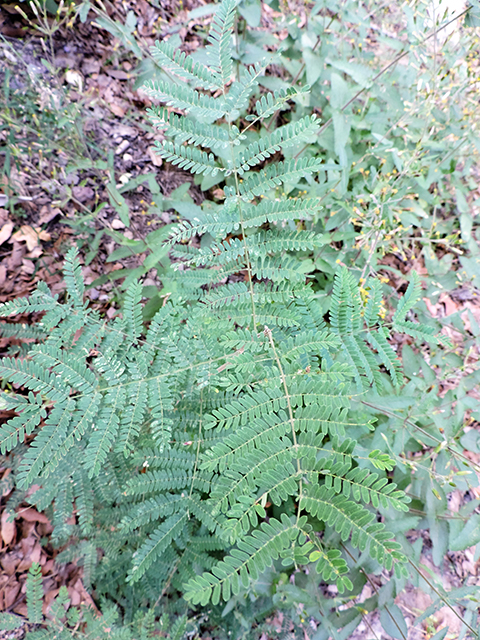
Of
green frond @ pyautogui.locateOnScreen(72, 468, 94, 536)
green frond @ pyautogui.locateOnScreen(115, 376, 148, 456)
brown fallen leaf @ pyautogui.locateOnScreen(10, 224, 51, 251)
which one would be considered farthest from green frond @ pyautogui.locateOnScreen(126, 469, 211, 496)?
brown fallen leaf @ pyautogui.locateOnScreen(10, 224, 51, 251)

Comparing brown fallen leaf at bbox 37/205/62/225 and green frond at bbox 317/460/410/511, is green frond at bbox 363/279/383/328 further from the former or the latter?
brown fallen leaf at bbox 37/205/62/225

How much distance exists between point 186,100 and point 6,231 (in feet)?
7.80

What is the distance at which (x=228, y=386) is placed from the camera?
1.41m

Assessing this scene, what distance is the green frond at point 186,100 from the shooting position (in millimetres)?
1245

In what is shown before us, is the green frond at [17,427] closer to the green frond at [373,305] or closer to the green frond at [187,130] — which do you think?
the green frond at [187,130]

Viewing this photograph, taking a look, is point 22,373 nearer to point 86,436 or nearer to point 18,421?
point 18,421

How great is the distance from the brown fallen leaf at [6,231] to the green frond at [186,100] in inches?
90.8

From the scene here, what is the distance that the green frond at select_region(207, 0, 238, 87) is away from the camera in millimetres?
1171

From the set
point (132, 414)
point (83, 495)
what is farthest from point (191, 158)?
point (83, 495)

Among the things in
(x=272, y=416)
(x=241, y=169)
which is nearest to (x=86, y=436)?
(x=272, y=416)

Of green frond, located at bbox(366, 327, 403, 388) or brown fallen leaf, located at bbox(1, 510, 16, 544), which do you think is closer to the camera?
green frond, located at bbox(366, 327, 403, 388)

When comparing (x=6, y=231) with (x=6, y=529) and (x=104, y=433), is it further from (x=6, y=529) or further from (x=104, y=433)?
(x=104, y=433)

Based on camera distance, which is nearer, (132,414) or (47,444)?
(47,444)

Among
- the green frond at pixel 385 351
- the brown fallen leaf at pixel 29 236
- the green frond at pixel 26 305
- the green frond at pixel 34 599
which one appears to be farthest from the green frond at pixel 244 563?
the brown fallen leaf at pixel 29 236
